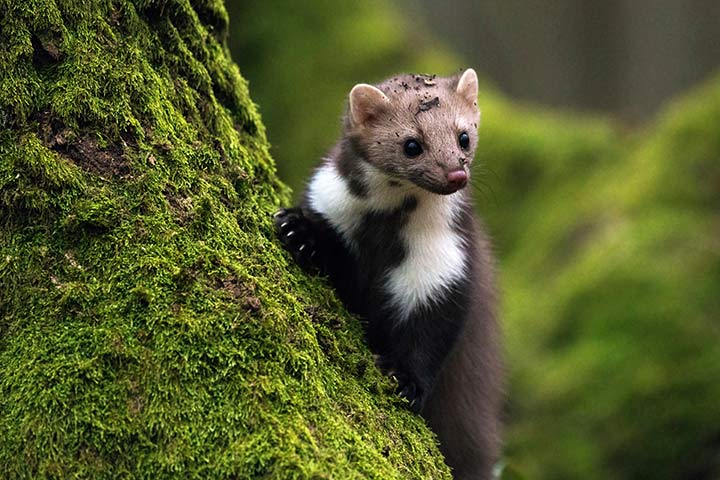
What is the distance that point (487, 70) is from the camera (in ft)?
87.5

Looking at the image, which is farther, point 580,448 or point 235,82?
point 580,448

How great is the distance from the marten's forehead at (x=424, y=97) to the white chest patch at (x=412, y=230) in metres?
0.38

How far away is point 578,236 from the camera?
11906 mm

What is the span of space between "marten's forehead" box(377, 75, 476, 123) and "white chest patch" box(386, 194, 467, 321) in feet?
1.45

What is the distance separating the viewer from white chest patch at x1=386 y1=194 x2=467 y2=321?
4.97m

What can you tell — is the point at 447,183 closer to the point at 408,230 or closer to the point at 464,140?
the point at 408,230

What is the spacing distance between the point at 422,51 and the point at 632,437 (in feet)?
20.5

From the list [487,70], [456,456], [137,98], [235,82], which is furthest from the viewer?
[487,70]

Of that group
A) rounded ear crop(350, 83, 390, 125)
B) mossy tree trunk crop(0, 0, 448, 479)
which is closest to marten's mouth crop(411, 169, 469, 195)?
rounded ear crop(350, 83, 390, 125)

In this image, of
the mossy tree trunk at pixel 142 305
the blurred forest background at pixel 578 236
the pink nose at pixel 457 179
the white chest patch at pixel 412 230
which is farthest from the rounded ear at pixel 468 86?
the blurred forest background at pixel 578 236

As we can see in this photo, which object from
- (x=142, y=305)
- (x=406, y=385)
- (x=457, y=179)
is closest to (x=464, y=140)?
(x=457, y=179)

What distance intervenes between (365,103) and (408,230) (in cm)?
72

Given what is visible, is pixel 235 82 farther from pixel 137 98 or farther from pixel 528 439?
pixel 528 439

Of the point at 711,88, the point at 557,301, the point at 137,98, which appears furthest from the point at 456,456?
the point at 711,88
